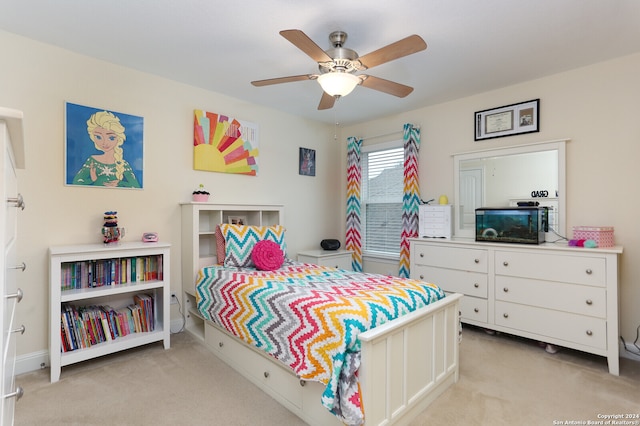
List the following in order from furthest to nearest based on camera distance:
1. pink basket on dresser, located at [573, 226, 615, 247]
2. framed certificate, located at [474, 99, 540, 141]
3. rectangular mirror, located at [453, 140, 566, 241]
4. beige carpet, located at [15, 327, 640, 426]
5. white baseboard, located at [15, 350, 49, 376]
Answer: framed certificate, located at [474, 99, 540, 141] → rectangular mirror, located at [453, 140, 566, 241] → pink basket on dresser, located at [573, 226, 615, 247] → white baseboard, located at [15, 350, 49, 376] → beige carpet, located at [15, 327, 640, 426]

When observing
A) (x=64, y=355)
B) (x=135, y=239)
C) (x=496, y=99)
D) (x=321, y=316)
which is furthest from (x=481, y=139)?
(x=64, y=355)

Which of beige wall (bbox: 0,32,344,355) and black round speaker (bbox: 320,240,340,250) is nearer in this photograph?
beige wall (bbox: 0,32,344,355)

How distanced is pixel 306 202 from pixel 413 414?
2.89 m

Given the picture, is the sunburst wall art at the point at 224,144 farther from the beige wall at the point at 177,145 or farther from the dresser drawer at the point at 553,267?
the dresser drawer at the point at 553,267

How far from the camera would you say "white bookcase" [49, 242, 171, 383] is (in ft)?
7.36

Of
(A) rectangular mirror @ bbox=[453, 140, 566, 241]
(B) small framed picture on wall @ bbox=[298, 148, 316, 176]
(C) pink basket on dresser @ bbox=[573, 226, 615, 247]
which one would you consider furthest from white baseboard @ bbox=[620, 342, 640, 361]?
(B) small framed picture on wall @ bbox=[298, 148, 316, 176]

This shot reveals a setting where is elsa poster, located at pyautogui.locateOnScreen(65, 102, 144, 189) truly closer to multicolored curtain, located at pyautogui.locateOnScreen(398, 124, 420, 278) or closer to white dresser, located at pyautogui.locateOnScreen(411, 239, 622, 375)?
multicolored curtain, located at pyautogui.locateOnScreen(398, 124, 420, 278)

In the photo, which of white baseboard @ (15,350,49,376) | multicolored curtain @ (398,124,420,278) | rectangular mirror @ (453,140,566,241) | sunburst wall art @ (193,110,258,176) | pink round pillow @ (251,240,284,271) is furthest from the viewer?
multicolored curtain @ (398,124,420,278)

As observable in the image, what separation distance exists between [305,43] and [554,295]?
105 inches

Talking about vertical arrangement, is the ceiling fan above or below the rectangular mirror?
above

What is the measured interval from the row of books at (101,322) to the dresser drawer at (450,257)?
2.63 m

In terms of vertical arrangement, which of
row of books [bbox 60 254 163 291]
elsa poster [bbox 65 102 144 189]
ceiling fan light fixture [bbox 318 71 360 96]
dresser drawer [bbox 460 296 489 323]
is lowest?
dresser drawer [bbox 460 296 489 323]

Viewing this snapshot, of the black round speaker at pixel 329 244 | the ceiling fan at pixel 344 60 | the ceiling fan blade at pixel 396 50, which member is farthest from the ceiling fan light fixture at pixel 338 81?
the black round speaker at pixel 329 244

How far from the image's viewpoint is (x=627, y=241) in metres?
2.66
